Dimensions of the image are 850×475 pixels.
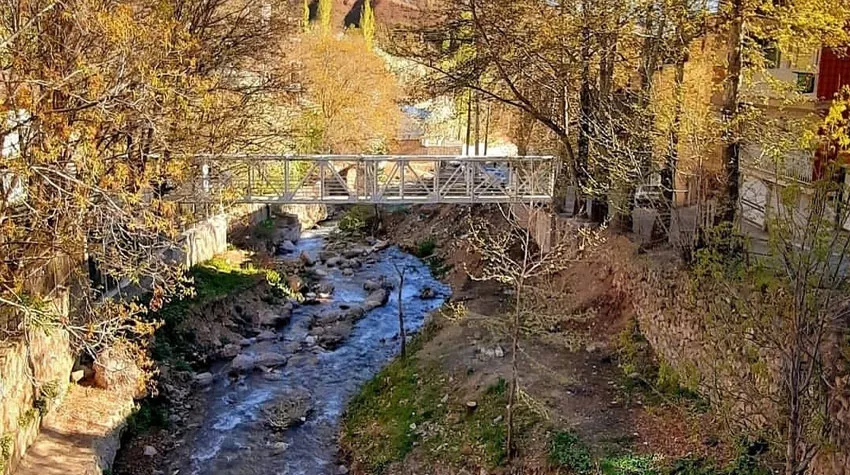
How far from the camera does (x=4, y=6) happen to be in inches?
381

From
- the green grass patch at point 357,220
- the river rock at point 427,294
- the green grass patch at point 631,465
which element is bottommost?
the river rock at point 427,294

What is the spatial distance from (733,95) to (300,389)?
10.7 meters

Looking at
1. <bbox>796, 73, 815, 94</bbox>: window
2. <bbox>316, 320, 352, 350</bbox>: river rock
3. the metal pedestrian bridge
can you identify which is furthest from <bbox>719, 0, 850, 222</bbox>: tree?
<bbox>316, 320, 352, 350</bbox>: river rock

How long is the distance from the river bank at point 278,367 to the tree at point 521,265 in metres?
3.50

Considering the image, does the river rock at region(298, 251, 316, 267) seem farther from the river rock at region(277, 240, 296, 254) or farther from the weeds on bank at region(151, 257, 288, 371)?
the weeds on bank at region(151, 257, 288, 371)

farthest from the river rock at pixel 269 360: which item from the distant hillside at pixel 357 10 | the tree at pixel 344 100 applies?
the distant hillside at pixel 357 10

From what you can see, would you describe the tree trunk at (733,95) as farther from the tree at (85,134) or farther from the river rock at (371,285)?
the river rock at (371,285)

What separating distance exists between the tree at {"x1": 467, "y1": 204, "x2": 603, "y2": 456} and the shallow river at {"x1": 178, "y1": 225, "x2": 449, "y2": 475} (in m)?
3.09

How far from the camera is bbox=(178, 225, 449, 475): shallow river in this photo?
13516 millimetres

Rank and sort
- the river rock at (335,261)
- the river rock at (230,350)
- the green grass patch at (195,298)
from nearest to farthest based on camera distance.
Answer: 1. the green grass patch at (195,298)
2. the river rock at (230,350)
3. the river rock at (335,261)

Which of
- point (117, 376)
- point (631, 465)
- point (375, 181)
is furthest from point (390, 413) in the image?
point (375, 181)

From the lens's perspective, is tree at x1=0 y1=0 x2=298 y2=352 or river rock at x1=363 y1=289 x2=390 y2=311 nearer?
tree at x1=0 y1=0 x2=298 y2=352

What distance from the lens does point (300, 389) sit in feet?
54.4

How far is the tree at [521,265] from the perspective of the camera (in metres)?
11.2
